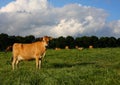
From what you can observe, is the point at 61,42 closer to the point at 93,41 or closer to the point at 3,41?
the point at 93,41

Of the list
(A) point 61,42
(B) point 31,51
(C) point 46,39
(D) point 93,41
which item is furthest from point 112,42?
(C) point 46,39

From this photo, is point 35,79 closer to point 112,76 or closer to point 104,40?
point 112,76

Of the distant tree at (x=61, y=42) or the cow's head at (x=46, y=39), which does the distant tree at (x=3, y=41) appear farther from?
the cow's head at (x=46, y=39)

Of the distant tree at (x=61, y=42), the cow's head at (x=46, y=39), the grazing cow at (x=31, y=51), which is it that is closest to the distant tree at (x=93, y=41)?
the distant tree at (x=61, y=42)

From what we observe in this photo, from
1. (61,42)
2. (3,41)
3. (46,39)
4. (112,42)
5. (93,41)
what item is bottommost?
(46,39)

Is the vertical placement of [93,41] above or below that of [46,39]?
above

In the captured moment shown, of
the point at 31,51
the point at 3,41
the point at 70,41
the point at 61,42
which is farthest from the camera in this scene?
the point at 70,41

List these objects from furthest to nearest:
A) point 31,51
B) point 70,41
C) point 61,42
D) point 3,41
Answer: point 70,41 → point 61,42 → point 3,41 → point 31,51

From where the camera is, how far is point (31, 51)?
23.1 metres

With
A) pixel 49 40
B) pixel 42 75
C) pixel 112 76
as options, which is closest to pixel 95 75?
pixel 112 76

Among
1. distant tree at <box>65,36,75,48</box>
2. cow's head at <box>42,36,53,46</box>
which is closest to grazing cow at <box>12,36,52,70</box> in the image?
cow's head at <box>42,36,53,46</box>

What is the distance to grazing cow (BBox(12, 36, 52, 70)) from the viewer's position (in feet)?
74.9

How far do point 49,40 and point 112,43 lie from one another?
208 feet

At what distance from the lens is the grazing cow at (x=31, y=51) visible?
74.9 ft
